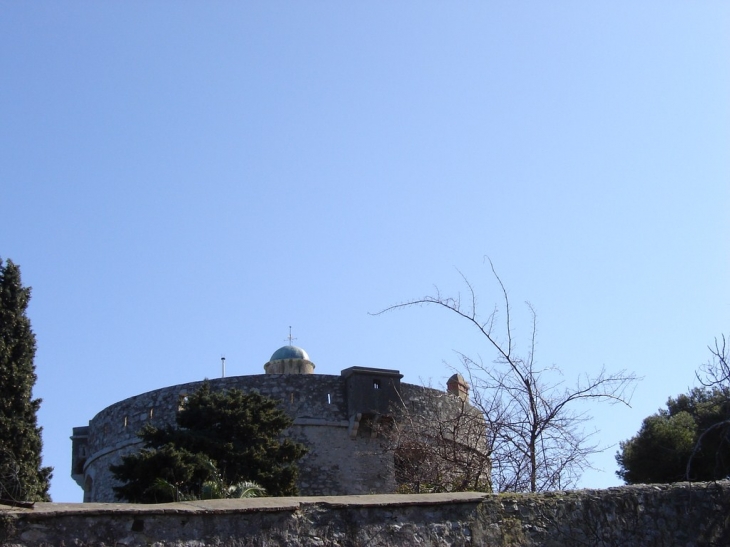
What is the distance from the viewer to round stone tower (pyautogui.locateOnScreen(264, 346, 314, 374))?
23.0 m

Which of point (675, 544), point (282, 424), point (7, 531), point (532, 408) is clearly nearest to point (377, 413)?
point (282, 424)

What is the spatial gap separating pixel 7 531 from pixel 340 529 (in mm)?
1478

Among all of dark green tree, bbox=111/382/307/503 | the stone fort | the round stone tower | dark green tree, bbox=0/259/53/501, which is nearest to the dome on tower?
the round stone tower

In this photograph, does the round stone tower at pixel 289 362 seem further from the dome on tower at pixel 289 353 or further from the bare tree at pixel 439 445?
the bare tree at pixel 439 445

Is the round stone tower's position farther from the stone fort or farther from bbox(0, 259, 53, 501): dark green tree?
bbox(0, 259, 53, 501): dark green tree

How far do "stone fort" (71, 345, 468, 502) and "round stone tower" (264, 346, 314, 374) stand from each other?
11.4 ft

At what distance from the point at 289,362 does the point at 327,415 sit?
13.1 feet

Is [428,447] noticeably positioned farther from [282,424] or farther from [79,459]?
[79,459]

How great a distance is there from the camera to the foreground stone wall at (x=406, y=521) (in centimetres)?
408

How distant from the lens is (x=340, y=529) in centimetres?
461

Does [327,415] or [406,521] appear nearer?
[406,521]

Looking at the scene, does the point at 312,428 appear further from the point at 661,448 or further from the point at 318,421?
the point at 661,448

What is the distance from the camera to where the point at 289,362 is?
23.0m

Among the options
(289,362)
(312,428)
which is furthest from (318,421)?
(289,362)
